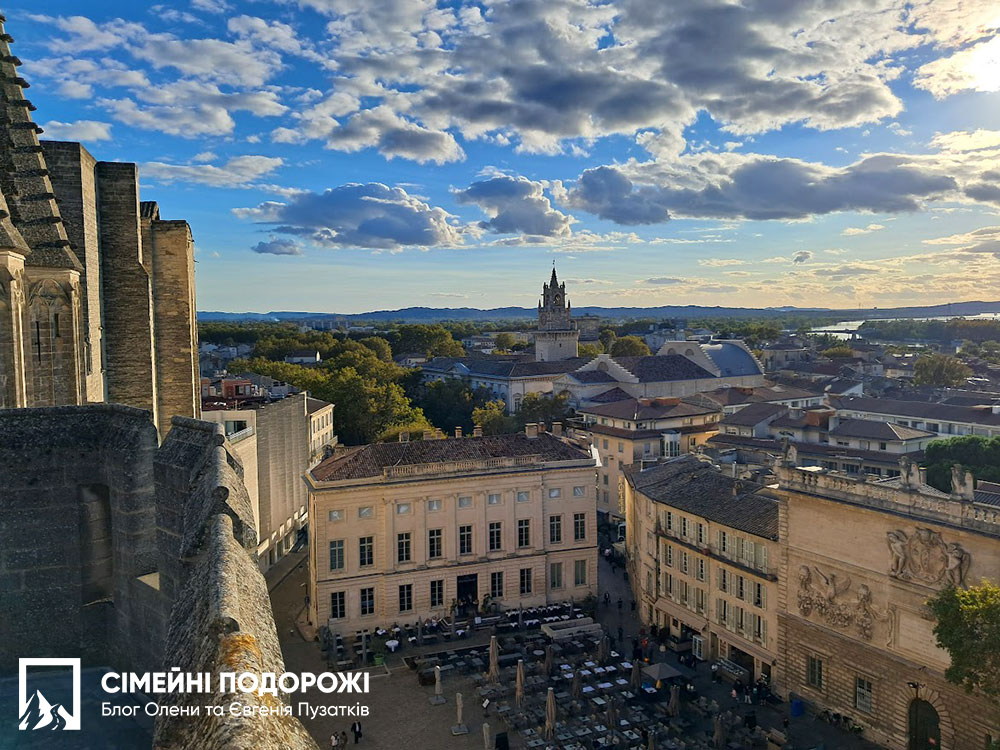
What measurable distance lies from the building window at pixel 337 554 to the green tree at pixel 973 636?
28307mm

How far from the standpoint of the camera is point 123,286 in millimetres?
25453

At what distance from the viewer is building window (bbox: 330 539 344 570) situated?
4078 cm

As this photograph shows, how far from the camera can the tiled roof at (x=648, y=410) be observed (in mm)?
70000

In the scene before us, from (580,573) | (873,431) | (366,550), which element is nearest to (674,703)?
(580,573)

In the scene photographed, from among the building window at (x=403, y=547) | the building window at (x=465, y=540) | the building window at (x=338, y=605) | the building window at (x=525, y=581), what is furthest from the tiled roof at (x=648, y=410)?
the building window at (x=338, y=605)

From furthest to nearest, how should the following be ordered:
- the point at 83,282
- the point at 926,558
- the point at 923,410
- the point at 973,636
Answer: the point at 923,410
the point at 926,558
the point at 973,636
the point at 83,282

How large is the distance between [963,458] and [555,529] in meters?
33.6

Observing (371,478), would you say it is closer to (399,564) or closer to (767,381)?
(399,564)

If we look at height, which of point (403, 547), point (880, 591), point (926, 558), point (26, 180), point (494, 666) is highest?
point (26, 180)

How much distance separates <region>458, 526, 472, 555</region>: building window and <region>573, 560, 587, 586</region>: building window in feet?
23.2

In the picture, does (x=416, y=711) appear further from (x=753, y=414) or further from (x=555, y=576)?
(x=753, y=414)

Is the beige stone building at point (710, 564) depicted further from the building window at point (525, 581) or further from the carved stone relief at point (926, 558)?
the building window at point (525, 581)

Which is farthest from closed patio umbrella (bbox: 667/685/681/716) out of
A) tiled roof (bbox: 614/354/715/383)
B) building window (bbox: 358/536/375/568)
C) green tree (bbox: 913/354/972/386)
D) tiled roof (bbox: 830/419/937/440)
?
green tree (bbox: 913/354/972/386)

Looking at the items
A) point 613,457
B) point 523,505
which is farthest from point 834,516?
point 613,457
